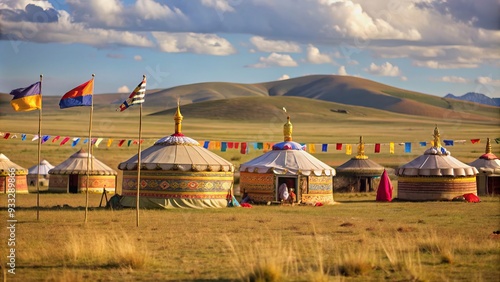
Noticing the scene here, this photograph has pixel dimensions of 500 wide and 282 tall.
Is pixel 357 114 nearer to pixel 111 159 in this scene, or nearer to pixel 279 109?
pixel 279 109

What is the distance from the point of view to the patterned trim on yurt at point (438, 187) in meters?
35.3

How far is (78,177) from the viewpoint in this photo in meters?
42.4

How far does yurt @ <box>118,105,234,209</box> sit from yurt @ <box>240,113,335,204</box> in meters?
2.78

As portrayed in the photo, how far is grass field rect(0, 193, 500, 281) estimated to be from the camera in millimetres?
14258

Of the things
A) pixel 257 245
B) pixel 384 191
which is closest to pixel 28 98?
pixel 257 245

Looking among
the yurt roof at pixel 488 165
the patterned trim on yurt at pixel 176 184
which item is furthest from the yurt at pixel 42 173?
the yurt roof at pixel 488 165

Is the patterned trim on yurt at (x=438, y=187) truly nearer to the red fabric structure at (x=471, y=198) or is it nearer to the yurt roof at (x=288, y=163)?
the red fabric structure at (x=471, y=198)

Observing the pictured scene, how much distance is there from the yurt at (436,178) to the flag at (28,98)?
54.7ft

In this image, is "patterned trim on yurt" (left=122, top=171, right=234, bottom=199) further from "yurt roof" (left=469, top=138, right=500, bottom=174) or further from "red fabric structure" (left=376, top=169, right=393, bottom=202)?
"yurt roof" (left=469, top=138, right=500, bottom=174)

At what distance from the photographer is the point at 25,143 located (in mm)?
67062

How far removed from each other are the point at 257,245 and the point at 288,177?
1519 centimetres

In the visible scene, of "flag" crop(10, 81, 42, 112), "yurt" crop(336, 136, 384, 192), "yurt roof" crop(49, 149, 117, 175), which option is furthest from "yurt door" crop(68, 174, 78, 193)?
"flag" crop(10, 81, 42, 112)

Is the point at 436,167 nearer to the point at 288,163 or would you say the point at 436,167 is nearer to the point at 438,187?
the point at 438,187

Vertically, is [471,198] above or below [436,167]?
below
